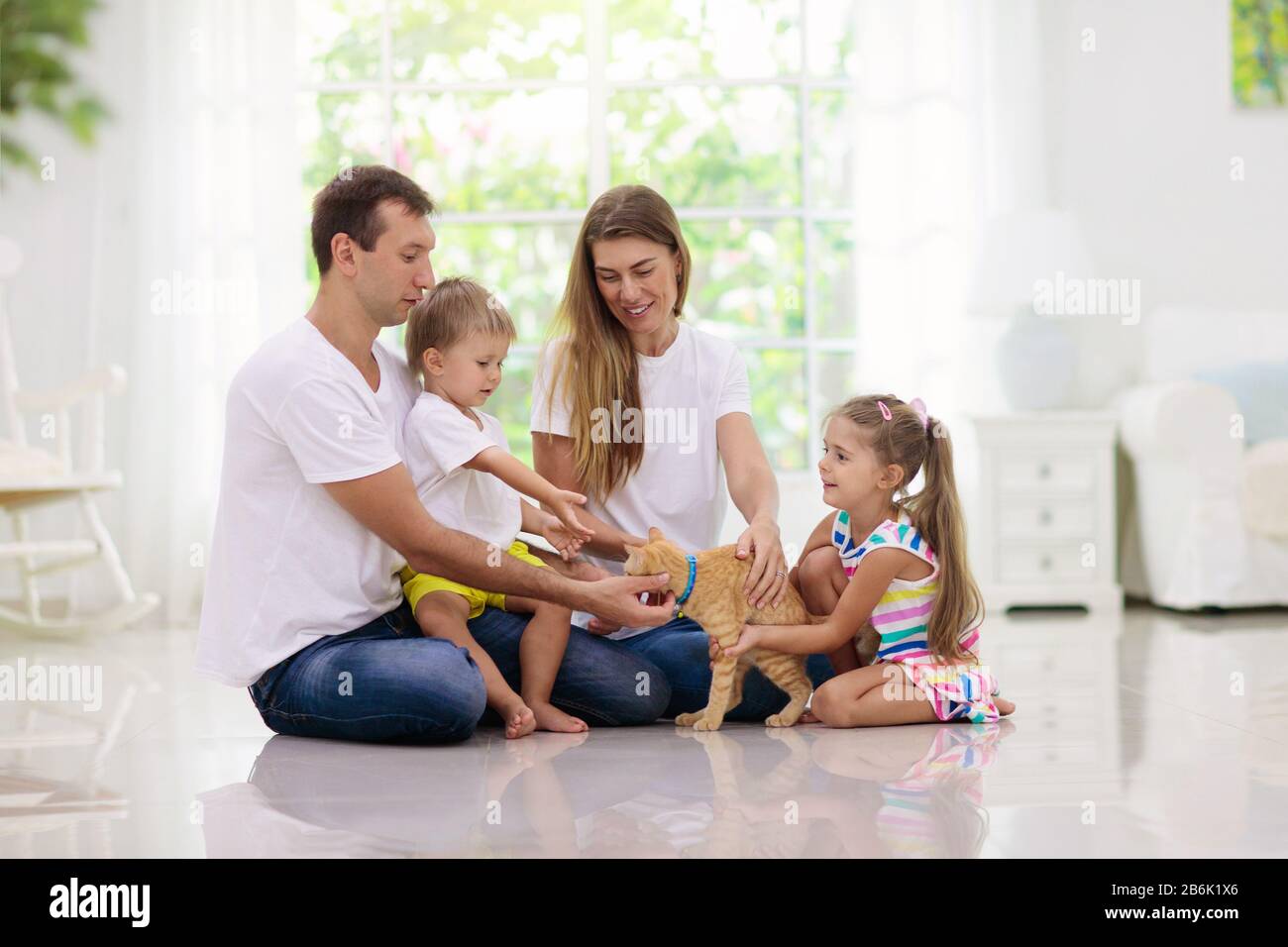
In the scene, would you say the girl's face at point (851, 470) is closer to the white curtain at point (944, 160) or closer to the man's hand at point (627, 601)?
the man's hand at point (627, 601)

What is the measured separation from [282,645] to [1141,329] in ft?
12.3

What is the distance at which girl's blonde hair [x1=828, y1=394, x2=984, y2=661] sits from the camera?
215 centimetres

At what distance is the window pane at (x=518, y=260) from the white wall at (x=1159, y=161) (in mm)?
1887

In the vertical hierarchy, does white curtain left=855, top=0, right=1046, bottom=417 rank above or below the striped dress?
above

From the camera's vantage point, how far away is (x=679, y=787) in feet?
5.81

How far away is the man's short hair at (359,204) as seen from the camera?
2061 mm

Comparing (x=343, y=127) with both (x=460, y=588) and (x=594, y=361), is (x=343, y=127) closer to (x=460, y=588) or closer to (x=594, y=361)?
(x=594, y=361)

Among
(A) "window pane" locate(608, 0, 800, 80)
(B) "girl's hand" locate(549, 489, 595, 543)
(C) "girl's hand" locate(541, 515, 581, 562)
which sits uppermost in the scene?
(A) "window pane" locate(608, 0, 800, 80)

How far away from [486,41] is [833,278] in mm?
1600

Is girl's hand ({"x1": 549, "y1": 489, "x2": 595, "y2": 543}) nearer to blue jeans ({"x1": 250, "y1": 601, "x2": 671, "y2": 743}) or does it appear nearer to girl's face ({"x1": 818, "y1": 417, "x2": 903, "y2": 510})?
blue jeans ({"x1": 250, "y1": 601, "x2": 671, "y2": 743})

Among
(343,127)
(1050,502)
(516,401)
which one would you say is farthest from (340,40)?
(1050,502)

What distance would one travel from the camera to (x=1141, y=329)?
4.79 metres

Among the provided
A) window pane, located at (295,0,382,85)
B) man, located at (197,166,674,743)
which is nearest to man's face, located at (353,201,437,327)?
man, located at (197,166,674,743)
